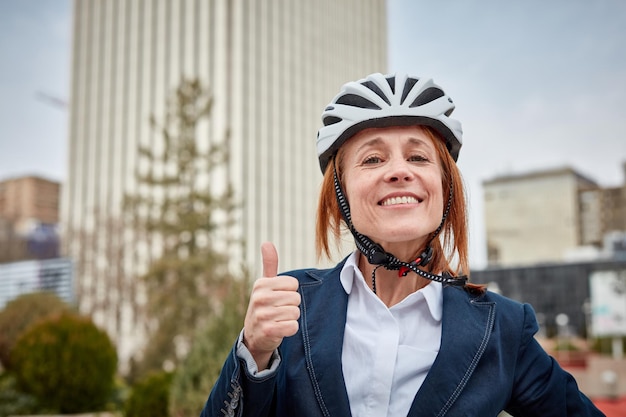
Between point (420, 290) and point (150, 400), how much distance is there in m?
8.92

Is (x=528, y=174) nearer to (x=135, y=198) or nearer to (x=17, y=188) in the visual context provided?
(x=17, y=188)

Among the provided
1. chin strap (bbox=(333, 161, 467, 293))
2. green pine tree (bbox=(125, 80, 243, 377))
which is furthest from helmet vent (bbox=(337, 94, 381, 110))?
green pine tree (bbox=(125, 80, 243, 377))

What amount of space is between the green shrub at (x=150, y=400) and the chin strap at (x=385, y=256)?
28.3 ft

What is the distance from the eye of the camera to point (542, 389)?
196 centimetres

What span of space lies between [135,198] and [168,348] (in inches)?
222

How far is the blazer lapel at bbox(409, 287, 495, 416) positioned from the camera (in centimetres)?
183

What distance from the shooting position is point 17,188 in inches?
3703

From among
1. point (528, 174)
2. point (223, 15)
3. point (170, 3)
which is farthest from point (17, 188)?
point (528, 174)

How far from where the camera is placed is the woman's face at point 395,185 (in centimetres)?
198

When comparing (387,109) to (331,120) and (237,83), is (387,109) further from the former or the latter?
(237,83)

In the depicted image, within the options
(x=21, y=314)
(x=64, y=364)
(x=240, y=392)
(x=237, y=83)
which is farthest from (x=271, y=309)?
(x=237, y=83)

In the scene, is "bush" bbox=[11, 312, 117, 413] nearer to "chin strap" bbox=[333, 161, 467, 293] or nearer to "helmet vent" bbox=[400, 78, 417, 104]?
"chin strap" bbox=[333, 161, 467, 293]

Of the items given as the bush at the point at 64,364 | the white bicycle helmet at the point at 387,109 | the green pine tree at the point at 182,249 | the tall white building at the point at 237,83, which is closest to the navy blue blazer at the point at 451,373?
the white bicycle helmet at the point at 387,109

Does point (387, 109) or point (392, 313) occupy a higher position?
point (387, 109)
